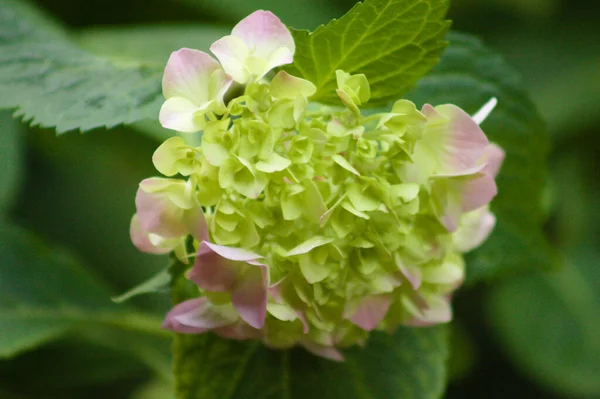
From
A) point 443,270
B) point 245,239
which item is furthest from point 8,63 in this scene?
point 443,270

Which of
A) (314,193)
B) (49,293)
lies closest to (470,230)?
(314,193)

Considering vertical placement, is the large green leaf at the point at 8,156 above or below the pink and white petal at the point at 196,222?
below

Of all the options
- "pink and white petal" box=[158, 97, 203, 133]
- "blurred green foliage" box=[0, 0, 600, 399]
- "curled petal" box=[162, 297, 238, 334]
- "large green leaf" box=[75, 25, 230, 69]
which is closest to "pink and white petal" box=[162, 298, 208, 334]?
"curled petal" box=[162, 297, 238, 334]

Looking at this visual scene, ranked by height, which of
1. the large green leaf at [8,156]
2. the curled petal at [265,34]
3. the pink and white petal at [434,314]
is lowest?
A: the large green leaf at [8,156]

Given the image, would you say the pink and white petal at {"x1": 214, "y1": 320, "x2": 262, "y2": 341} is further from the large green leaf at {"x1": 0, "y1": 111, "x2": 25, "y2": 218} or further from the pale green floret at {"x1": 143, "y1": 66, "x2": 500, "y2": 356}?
the large green leaf at {"x1": 0, "y1": 111, "x2": 25, "y2": 218}

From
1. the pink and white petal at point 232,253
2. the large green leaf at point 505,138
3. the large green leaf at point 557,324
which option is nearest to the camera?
the pink and white petal at point 232,253

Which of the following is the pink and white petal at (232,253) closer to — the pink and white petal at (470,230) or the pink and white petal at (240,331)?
the pink and white petal at (240,331)

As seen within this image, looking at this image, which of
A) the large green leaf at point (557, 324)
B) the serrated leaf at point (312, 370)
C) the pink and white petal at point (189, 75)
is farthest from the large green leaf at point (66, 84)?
the large green leaf at point (557, 324)

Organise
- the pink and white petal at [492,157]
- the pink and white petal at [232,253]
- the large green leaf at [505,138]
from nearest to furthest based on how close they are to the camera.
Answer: the pink and white petal at [232,253] < the pink and white petal at [492,157] < the large green leaf at [505,138]
